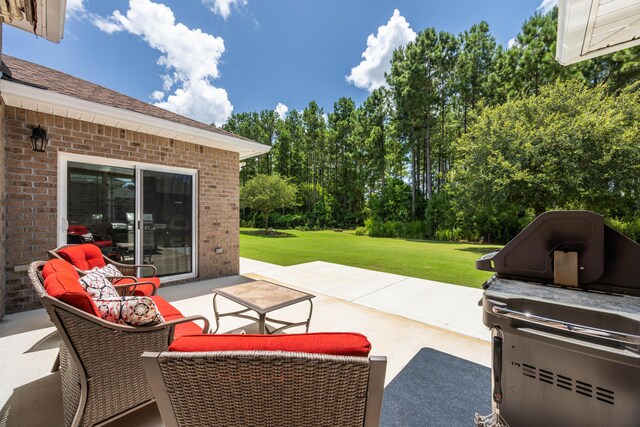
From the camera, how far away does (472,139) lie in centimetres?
1484

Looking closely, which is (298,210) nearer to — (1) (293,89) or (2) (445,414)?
(1) (293,89)

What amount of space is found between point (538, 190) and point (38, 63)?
16306mm

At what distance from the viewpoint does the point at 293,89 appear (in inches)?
1066

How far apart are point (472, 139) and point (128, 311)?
17.0 m

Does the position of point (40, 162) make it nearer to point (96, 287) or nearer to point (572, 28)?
point (96, 287)

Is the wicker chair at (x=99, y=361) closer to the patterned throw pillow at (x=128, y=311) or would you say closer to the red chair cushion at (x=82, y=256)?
the patterned throw pillow at (x=128, y=311)

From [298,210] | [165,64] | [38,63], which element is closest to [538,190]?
[38,63]

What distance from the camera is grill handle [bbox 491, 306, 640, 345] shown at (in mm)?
1071

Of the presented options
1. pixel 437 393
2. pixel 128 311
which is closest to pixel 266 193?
pixel 128 311

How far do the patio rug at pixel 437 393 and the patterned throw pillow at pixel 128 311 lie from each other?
1736mm

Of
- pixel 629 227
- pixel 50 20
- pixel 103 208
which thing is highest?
pixel 50 20

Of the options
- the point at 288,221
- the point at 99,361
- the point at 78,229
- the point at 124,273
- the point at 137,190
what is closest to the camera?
the point at 99,361

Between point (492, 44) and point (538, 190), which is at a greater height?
point (492, 44)

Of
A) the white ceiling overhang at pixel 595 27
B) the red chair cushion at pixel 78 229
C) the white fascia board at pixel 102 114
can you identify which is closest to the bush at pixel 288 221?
the white fascia board at pixel 102 114
